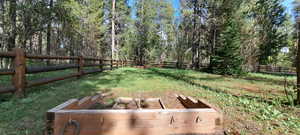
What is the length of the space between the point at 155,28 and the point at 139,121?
84.0ft

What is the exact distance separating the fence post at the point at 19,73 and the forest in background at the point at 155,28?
6.79 meters

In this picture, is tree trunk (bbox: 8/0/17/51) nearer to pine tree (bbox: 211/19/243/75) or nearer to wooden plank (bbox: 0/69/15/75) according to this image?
wooden plank (bbox: 0/69/15/75)

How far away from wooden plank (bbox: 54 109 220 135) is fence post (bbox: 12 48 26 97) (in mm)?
2491

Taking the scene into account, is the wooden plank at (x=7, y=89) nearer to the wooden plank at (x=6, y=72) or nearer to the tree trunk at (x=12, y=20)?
the wooden plank at (x=6, y=72)

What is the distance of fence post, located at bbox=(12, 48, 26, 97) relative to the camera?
110 inches

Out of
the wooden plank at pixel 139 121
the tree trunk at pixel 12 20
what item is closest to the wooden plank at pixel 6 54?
the wooden plank at pixel 139 121

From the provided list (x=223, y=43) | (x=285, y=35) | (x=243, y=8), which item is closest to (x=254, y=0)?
(x=243, y=8)

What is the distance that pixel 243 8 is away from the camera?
13336 millimetres

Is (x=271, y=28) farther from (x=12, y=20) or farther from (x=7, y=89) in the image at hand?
(x=12, y=20)

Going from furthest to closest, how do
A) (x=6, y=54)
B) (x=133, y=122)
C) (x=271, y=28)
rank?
(x=271, y=28)
(x=6, y=54)
(x=133, y=122)

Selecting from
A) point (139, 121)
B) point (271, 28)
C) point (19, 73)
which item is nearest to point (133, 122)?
point (139, 121)

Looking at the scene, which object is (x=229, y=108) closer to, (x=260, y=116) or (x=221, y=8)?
(x=260, y=116)

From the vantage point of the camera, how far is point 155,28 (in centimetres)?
2569

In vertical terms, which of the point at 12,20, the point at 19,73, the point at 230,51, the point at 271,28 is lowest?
the point at 19,73
